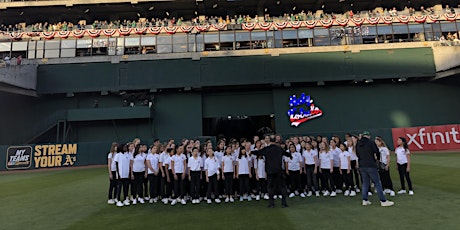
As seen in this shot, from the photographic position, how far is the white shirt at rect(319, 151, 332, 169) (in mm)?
9469

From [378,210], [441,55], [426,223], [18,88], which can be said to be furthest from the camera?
[441,55]

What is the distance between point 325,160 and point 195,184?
4.58 meters

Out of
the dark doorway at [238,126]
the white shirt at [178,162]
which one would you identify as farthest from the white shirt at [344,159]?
the dark doorway at [238,126]

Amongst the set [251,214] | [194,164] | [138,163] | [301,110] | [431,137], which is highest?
[301,110]

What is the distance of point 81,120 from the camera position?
28984mm

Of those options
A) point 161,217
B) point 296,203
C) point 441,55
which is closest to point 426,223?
point 296,203

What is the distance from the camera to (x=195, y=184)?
9172 mm

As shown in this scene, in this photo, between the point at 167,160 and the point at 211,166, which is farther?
the point at 167,160

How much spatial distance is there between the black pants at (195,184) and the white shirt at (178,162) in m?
0.41

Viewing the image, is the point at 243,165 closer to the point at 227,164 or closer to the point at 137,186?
the point at 227,164

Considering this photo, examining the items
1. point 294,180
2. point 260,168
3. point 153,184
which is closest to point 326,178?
point 294,180

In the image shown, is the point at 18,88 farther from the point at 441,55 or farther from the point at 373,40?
the point at 441,55

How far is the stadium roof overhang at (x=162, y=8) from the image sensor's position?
3392 centimetres

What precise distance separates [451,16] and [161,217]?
125 feet
